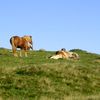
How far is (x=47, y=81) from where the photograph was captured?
29750mm

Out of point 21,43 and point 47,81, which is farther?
point 21,43

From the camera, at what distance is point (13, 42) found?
4172 centimetres

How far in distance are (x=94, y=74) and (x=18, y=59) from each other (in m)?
6.53

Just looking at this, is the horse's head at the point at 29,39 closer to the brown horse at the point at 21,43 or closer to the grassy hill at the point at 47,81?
the brown horse at the point at 21,43

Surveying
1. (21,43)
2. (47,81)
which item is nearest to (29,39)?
(21,43)

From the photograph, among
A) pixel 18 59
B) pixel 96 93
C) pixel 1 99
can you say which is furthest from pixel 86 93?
pixel 18 59

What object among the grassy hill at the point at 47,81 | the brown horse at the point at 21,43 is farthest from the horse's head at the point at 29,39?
the grassy hill at the point at 47,81

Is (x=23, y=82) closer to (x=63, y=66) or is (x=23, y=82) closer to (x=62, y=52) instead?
(x=63, y=66)

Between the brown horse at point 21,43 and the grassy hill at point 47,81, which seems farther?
the brown horse at point 21,43

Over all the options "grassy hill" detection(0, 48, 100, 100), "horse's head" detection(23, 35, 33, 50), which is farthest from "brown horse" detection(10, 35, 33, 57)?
"grassy hill" detection(0, 48, 100, 100)

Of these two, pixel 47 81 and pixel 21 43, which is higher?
pixel 21 43

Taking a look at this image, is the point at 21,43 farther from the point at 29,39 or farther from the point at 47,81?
the point at 47,81

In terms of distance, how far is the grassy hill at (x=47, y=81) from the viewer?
27.4 meters

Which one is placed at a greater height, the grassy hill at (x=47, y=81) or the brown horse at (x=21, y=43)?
the brown horse at (x=21, y=43)
